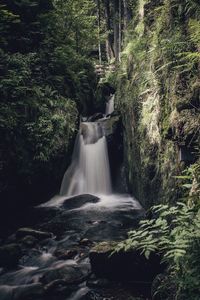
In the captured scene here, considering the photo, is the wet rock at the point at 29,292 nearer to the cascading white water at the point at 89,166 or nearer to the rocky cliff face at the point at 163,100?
the rocky cliff face at the point at 163,100

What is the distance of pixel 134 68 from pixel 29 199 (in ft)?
21.7

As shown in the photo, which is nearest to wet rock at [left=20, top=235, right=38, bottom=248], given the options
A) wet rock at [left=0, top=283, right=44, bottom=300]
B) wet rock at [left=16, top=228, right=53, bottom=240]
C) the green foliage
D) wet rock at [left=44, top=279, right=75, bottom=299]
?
wet rock at [left=16, top=228, right=53, bottom=240]

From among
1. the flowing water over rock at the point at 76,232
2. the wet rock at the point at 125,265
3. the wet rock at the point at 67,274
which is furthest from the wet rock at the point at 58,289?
the wet rock at the point at 125,265

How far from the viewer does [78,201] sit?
12.9 meters

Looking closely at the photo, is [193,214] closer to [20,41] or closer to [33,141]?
[33,141]

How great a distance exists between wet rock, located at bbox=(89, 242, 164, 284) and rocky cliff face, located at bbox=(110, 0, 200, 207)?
1516 mm

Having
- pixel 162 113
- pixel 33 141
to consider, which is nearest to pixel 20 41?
pixel 33 141

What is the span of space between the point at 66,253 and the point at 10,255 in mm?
1378

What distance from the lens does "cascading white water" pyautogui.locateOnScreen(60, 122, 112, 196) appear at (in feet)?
48.1

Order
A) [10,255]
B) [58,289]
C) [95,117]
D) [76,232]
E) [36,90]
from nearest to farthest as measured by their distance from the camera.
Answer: [58,289] < [10,255] < [76,232] < [36,90] < [95,117]

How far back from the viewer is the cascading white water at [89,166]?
14664 millimetres

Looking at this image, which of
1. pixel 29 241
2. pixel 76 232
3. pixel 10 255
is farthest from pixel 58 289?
pixel 76 232

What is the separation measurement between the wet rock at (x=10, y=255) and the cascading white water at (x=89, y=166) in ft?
20.7

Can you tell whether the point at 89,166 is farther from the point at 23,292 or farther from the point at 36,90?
the point at 23,292
